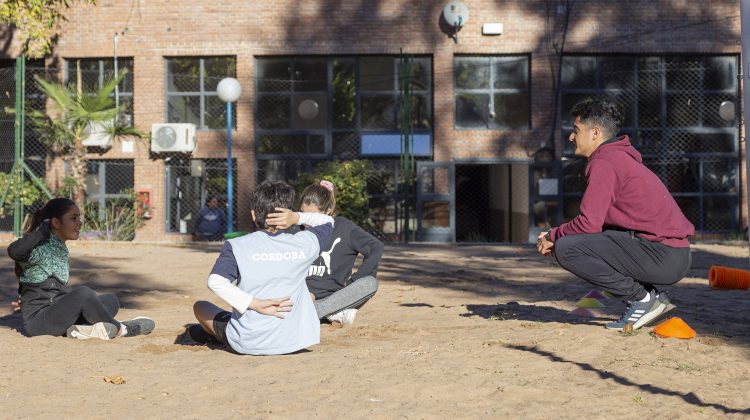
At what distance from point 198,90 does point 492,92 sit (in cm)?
680

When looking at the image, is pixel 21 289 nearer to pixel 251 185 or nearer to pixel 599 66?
pixel 251 185

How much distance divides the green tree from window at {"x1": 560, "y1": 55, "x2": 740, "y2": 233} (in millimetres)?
11105

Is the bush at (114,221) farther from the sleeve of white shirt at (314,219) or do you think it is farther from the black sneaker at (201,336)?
the sleeve of white shirt at (314,219)

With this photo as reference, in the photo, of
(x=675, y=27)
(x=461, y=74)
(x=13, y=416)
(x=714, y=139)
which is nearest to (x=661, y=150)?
(x=714, y=139)

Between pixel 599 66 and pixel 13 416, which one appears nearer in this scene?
pixel 13 416

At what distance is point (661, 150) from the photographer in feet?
78.1

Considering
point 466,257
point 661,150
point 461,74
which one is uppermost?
point 461,74

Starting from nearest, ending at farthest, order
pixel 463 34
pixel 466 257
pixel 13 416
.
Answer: pixel 13 416, pixel 466 257, pixel 463 34

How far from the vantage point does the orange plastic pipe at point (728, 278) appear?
9.07m

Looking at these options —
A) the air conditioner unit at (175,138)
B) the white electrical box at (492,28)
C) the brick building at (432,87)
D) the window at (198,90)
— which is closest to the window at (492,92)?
the brick building at (432,87)

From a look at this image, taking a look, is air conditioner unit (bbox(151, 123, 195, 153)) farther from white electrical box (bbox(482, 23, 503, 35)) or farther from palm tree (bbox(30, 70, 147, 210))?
white electrical box (bbox(482, 23, 503, 35))

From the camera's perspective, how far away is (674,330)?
7039mm

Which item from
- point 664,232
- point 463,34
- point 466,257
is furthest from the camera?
point 463,34

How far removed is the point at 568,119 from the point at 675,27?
10.5 ft
